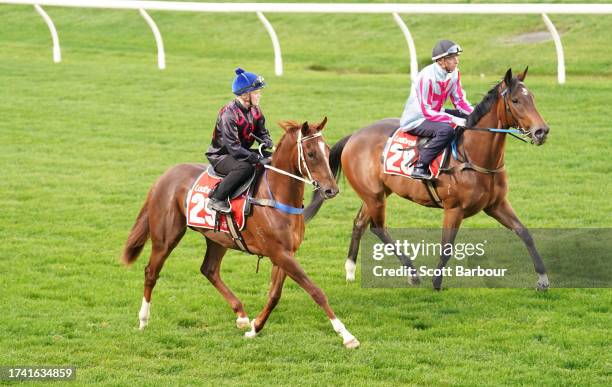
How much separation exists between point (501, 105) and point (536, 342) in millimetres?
2364

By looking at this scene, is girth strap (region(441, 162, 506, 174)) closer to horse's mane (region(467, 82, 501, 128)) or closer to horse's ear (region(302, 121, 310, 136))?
horse's mane (region(467, 82, 501, 128))

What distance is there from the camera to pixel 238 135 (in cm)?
878

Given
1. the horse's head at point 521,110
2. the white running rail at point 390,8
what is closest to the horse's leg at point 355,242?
the horse's head at point 521,110

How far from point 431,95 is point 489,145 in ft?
2.73

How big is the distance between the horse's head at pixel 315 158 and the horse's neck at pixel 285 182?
0.50 feet

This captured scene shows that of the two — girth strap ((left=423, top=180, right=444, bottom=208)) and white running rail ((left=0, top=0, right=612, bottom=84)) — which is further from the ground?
white running rail ((left=0, top=0, right=612, bottom=84))

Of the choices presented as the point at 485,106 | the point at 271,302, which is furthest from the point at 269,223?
the point at 485,106

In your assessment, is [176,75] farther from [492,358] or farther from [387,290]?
[492,358]

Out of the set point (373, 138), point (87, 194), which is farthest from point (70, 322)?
point (87, 194)

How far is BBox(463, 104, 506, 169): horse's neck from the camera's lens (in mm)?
9789

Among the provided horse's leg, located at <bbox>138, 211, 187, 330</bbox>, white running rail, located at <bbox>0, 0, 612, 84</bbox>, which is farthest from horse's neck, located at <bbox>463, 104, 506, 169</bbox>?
white running rail, located at <bbox>0, 0, 612, 84</bbox>

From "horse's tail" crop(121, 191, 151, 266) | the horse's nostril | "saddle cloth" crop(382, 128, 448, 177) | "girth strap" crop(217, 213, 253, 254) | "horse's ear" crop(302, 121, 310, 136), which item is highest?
"horse's ear" crop(302, 121, 310, 136)

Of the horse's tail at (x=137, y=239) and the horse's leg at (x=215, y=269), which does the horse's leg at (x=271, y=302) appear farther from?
the horse's tail at (x=137, y=239)

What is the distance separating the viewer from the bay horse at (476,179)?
959 cm
